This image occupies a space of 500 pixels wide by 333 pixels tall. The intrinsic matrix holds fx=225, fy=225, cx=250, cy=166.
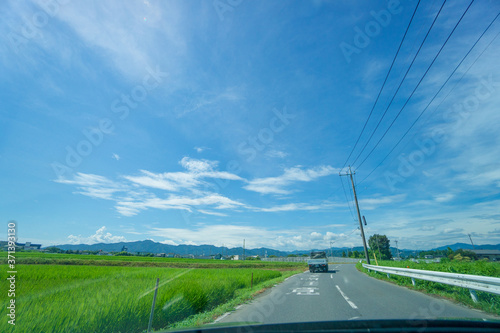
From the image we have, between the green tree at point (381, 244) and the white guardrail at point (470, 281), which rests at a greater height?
the green tree at point (381, 244)

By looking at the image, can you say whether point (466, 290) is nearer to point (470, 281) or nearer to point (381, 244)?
point (470, 281)

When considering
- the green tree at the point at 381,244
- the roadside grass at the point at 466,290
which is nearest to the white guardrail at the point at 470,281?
the roadside grass at the point at 466,290

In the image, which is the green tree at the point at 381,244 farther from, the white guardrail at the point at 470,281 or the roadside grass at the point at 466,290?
the white guardrail at the point at 470,281

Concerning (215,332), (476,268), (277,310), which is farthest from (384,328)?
(476,268)

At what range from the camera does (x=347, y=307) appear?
6660mm

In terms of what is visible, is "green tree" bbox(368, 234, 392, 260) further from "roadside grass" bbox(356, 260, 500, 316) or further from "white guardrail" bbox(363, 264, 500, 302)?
"white guardrail" bbox(363, 264, 500, 302)

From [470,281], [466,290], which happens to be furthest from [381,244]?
[470,281]

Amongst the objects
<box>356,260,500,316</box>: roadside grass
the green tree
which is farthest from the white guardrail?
the green tree

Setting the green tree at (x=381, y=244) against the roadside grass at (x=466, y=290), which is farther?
the green tree at (x=381, y=244)

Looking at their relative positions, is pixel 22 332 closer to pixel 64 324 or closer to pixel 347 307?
pixel 64 324

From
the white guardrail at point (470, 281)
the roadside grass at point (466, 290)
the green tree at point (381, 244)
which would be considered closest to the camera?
the white guardrail at point (470, 281)

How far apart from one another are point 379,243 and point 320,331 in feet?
299

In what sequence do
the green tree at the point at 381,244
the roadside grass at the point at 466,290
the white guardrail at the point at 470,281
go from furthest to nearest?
the green tree at the point at 381,244
the roadside grass at the point at 466,290
the white guardrail at the point at 470,281

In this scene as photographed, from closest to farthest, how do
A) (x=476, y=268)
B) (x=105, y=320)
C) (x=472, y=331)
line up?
(x=472, y=331) < (x=105, y=320) < (x=476, y=268)
